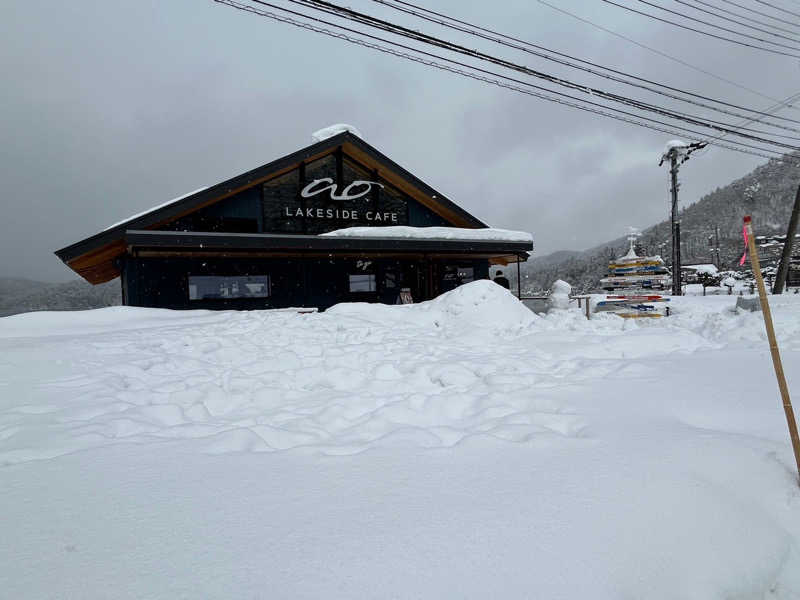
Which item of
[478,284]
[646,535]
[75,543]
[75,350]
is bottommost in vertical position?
[646,535]

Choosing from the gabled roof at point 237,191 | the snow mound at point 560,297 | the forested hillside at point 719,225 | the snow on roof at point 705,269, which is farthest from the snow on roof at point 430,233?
the forested hillside at point 719,225

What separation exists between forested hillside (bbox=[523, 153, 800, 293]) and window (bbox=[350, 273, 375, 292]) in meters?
45.5

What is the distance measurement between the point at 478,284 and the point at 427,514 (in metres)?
8.57

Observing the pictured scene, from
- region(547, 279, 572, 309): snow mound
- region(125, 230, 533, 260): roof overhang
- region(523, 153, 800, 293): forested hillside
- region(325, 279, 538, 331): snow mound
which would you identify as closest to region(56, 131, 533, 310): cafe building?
region(125, 230, 533, 260): roof overhang

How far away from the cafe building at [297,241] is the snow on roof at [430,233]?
8 cm

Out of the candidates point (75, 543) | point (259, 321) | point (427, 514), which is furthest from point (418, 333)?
point (75, 543)

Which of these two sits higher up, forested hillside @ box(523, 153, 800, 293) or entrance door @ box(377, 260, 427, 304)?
forested hillside @ box(523, 153, 800, 293)

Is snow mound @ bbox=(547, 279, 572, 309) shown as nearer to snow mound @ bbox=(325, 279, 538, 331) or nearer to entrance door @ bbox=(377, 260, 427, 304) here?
entrance door @ bbox=(377, 260, 427, 304)

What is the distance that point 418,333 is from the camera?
25.7 ft

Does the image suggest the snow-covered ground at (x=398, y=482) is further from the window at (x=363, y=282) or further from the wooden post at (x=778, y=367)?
the window at (x=363, y=282)

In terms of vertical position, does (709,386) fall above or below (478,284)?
below

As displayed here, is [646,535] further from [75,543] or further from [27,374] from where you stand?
[27,374]

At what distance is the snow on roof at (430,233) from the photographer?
13320 millimetres

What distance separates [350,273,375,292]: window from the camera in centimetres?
1550
